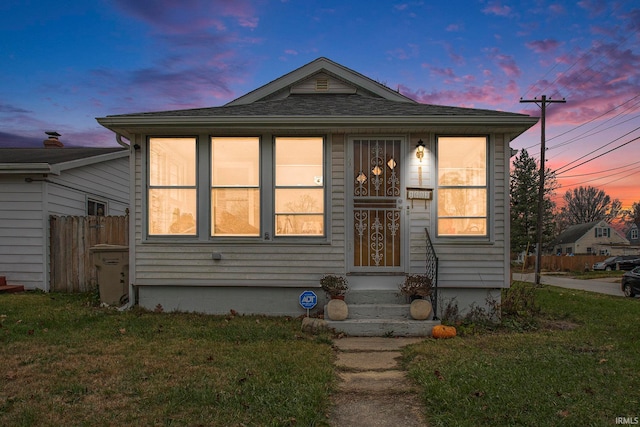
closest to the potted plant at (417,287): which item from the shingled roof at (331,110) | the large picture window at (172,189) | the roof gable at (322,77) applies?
the shingled roof at (331,110)

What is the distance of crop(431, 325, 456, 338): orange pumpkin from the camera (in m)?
5.93

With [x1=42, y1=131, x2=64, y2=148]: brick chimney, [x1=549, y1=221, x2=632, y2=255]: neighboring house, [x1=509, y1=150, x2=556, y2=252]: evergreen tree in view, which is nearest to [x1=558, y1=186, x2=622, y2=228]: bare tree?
[x1=549, y1=221, x2=632, y2=255]: neighboring house

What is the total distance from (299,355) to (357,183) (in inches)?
131

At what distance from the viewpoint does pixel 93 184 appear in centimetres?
1143

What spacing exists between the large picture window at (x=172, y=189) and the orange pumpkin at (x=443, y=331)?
13.8 feet

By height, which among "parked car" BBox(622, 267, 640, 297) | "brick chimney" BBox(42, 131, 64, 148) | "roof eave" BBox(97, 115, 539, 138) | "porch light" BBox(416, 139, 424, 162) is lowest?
"parked car" BBox(622, 267, 640, 297)

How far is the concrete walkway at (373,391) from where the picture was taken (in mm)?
3273

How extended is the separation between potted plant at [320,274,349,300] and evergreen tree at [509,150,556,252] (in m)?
35.9

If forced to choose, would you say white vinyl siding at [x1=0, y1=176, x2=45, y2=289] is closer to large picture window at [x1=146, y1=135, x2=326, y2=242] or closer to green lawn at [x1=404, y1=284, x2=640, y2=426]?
large picture window at [x1=146, y1=135, x2=326, y2=242]

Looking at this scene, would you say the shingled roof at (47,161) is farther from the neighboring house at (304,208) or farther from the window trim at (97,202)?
the neighboring house at (304,208)

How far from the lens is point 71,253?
30.4ft

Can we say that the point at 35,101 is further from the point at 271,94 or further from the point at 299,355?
the point at 299,355

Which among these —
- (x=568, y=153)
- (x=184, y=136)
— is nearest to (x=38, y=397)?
(x=184, y=136)

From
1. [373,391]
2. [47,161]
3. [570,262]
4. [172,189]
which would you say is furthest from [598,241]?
[47,161]
